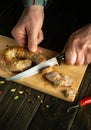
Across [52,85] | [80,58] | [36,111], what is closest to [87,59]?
[80,58]

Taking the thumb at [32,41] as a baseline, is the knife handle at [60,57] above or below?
below

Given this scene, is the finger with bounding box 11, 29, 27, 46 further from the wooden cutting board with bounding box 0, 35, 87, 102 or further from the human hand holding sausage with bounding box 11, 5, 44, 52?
the wooden cutting board with bounding box 0, 35, 87, 102

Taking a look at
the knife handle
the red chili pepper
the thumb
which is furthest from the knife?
the red chili pepper

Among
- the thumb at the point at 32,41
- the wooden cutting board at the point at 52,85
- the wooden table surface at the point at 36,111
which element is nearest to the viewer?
the wooden table surface at the point at 36,111

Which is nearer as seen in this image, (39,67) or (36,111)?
(36,111)

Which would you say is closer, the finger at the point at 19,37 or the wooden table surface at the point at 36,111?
the wooden table surface at the point at 36,111

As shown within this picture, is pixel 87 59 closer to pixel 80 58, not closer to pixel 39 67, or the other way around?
pixel 80 58

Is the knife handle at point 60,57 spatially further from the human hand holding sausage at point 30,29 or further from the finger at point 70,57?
the human hand holding sausage at point 30,29

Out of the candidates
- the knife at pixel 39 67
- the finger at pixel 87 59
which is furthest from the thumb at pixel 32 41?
the finger at pixel 87 59
